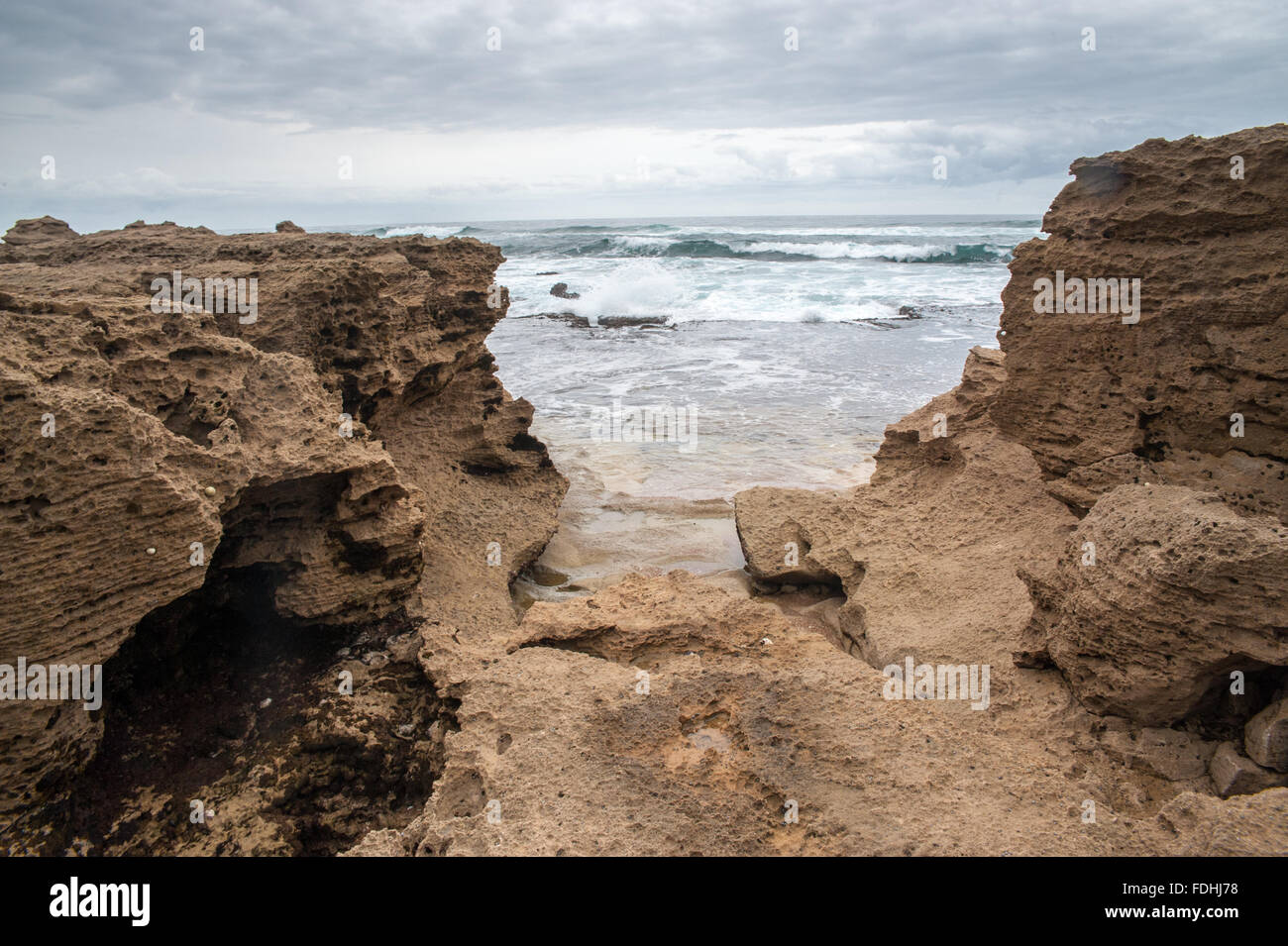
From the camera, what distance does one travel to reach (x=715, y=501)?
282 inches

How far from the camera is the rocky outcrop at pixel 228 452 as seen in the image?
99.5 inches

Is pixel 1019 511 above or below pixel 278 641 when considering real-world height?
above

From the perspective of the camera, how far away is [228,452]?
3.13 m

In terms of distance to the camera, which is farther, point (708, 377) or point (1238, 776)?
point (708, 377)

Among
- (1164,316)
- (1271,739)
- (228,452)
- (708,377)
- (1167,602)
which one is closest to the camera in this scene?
(1271,739)

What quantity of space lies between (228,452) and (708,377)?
1000 cm

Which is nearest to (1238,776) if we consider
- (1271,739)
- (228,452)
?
(1271,739)

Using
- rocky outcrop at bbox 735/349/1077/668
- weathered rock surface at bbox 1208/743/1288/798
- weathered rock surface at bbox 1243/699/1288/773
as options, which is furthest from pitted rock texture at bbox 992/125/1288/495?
weathered rock surface at bbox 1208/743/1288/798

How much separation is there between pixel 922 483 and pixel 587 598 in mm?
2552

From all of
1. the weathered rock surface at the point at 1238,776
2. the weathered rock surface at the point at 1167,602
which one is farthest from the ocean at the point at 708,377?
the weathered rock surface at the point at 1238,776

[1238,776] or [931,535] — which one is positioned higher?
[931,535]

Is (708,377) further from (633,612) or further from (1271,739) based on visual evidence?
(1271,739)

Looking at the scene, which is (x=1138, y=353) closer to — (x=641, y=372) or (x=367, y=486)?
(x=367, y=486)
